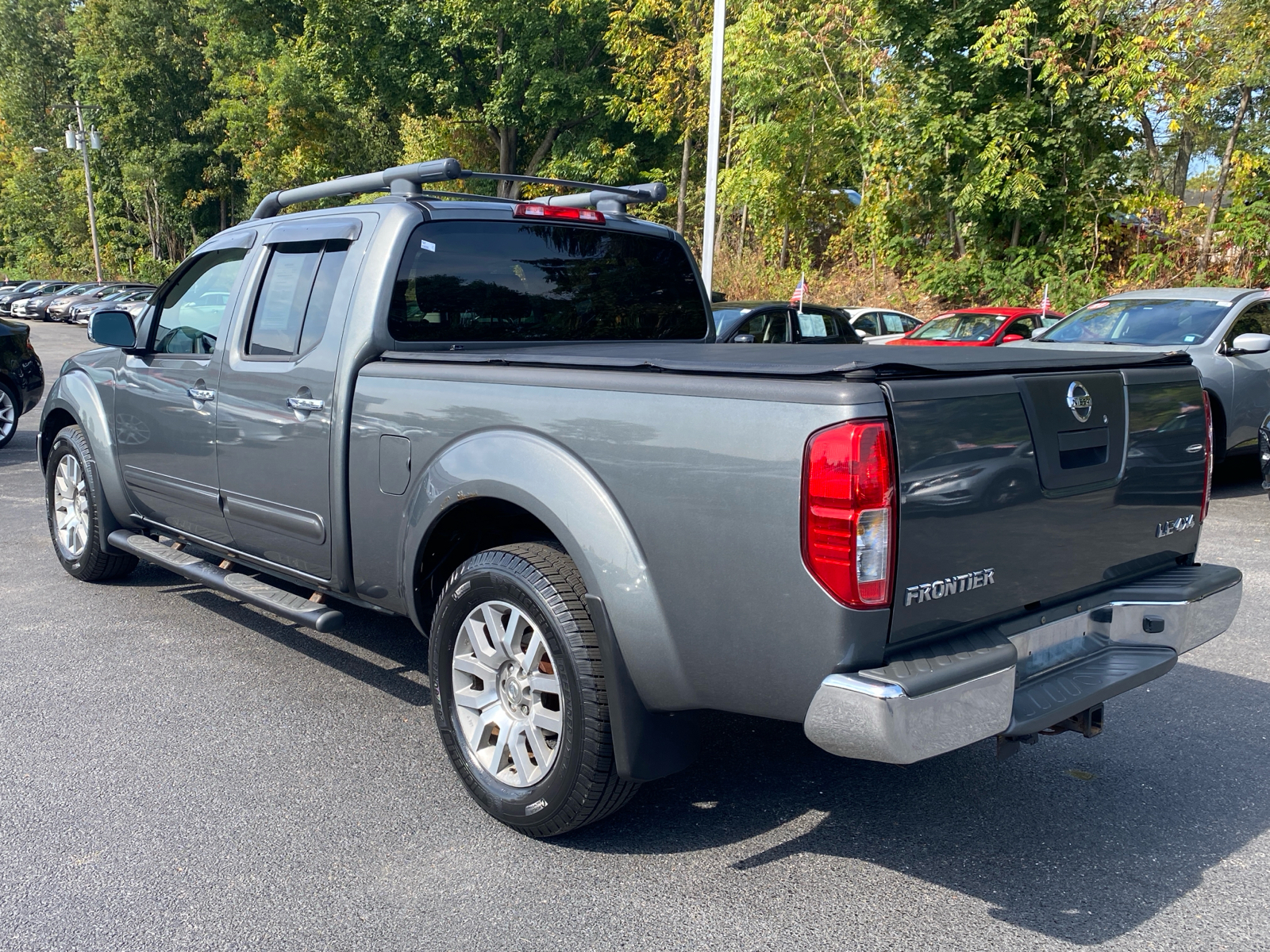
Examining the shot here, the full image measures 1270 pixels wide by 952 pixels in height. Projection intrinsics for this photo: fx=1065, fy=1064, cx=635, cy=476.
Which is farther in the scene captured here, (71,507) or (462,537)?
(71,507)

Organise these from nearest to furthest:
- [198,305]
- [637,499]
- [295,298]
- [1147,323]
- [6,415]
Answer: [637,499]
[295,298]
[198,305]
[1147,323]
[6,415]

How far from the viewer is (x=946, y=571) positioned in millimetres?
2672

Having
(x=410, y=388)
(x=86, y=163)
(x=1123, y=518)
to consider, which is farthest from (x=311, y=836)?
(x=86, y=163)

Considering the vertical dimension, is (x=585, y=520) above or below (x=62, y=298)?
above

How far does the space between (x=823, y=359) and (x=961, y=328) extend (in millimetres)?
13589

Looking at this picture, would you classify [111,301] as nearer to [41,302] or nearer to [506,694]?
[41,302]

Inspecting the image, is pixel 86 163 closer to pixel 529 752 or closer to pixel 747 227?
pixel 747 227

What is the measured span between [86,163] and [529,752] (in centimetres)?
5234

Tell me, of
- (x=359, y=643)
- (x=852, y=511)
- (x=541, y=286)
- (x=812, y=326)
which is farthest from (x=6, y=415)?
(x=852, y=511)

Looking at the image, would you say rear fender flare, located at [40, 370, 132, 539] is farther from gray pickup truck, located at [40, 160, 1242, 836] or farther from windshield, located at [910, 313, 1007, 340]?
windshield, located at [910, 313, 1007, 340]

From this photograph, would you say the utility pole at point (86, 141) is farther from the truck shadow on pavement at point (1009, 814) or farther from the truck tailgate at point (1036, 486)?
the truck tailgate at point (1036, 486)

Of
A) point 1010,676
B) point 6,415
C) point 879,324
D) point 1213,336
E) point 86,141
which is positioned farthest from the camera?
point 86,141

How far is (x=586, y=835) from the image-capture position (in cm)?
328

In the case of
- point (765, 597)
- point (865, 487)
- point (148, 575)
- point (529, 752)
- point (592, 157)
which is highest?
point (592, 157)
